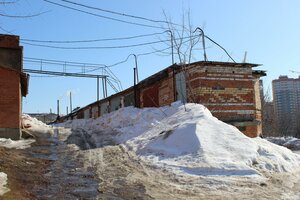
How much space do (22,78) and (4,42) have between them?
2.10 metres

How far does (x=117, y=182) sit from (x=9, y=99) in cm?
921

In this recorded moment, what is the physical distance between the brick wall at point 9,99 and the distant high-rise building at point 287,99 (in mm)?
48354

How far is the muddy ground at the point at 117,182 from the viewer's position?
8.04 meters

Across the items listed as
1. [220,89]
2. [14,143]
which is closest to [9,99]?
[14,143]

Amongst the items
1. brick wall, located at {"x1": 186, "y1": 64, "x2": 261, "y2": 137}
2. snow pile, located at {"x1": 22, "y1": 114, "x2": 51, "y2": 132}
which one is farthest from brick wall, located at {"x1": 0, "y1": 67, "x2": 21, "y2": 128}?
brick wall, located at {"x1": 186, "y1": 64, "x2": 261, "y2": 137}

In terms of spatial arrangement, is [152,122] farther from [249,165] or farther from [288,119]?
[288,119]

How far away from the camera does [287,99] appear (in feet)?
206

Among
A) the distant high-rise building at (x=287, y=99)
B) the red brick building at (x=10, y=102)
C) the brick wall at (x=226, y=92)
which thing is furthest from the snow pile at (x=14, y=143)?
the distant high-rise building at (x=287, y=99)

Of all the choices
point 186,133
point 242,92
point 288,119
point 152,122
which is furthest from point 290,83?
point 186,133

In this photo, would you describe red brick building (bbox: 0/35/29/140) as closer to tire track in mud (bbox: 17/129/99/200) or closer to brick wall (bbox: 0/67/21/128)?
brick wall (bbox: 0/67/21/128)

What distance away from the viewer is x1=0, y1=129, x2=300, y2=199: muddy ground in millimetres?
8039

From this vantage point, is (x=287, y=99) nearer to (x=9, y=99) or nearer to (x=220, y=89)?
(x=220, y=89)

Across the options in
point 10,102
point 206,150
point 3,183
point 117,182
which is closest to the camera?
point 3,183

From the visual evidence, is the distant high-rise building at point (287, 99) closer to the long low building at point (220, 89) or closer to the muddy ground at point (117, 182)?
the long low building at point (220, 89)
